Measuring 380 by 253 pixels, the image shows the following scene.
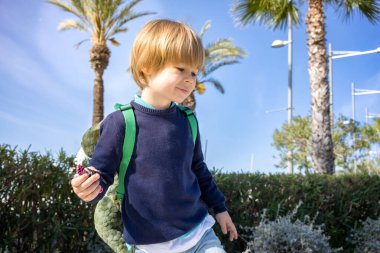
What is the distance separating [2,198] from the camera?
3.90 meters

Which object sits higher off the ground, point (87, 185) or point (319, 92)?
point (319, 92)

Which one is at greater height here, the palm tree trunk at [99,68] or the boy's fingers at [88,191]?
the palm tree trunk at [99,68]

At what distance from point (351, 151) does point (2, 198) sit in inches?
842

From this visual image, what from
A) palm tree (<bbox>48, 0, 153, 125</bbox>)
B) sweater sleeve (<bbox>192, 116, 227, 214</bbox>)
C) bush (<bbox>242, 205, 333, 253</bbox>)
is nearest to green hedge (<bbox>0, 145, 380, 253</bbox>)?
bush (<bbox>242, 205, 333, 253</bbox>)

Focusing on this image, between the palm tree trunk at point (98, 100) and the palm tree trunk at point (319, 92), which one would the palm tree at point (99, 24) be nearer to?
the palm tree trunk at point (98, 100)

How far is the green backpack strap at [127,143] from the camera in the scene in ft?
6.87

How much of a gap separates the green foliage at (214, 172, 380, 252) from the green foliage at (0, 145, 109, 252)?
5.78ft

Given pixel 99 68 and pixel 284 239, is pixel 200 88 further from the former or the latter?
pixel 284 239

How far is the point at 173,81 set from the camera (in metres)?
2.05

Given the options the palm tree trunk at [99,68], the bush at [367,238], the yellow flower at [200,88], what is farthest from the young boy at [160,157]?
the yellow flower at [200,88]

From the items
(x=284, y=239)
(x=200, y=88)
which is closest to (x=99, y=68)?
(x=200, y=88)

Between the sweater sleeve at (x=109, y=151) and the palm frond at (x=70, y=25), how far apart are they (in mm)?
17881

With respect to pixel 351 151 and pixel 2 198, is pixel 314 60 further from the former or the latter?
pixel 351 151

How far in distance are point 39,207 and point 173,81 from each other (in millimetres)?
2548
